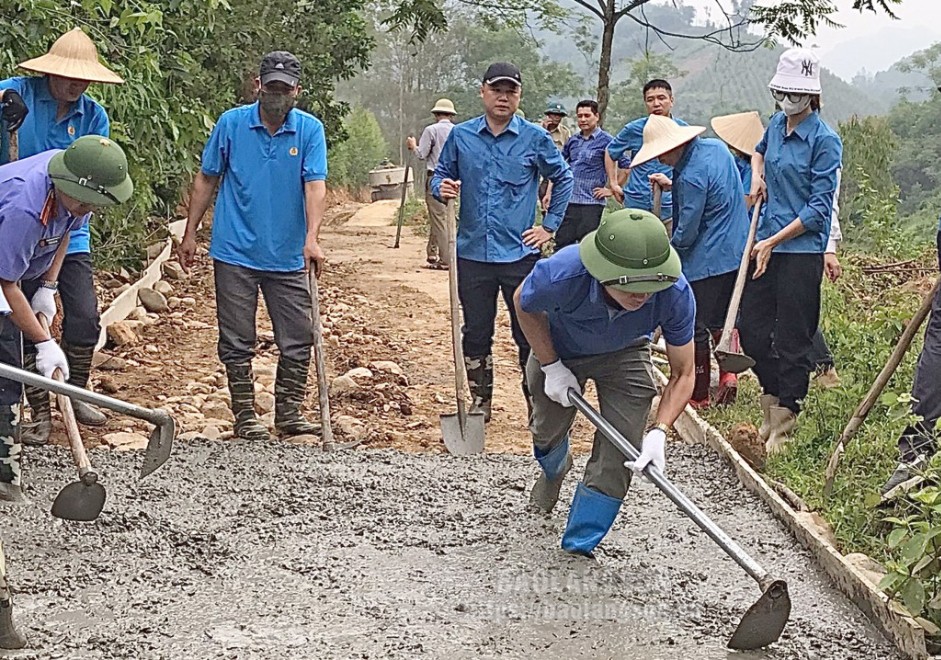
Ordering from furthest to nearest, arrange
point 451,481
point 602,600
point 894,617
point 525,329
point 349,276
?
1. point 349,276
2. point 451,481
3. point 525,329
4. point 602,600
5. point 894,617

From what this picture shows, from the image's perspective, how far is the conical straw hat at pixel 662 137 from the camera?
20.0 ft

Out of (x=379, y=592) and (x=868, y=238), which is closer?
(x=379, y=592)

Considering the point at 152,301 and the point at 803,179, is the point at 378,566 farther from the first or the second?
the point at 152,301

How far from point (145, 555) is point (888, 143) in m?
11.2

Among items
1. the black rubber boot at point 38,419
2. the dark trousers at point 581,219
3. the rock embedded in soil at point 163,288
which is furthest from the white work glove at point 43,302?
the rock embedded in soil at point 163,288

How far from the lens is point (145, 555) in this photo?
13.9 ft

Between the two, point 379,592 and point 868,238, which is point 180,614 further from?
point 868,238

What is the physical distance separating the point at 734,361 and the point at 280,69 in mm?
2587

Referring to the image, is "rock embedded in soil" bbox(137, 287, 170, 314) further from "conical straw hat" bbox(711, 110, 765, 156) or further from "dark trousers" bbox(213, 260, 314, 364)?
"conical straw hat" bbox(711, 110, 765, 156)

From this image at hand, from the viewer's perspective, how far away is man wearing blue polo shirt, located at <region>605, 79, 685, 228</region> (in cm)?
770

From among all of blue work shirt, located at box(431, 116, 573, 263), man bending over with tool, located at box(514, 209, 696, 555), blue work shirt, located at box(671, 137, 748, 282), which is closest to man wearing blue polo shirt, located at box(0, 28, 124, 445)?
blue work shirt, located at box(431, 116, 573, 263)

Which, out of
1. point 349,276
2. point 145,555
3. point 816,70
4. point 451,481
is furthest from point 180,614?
point 349,276

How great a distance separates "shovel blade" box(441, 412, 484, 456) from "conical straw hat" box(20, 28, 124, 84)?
2.34m

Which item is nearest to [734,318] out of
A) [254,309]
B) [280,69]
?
[254,309]
